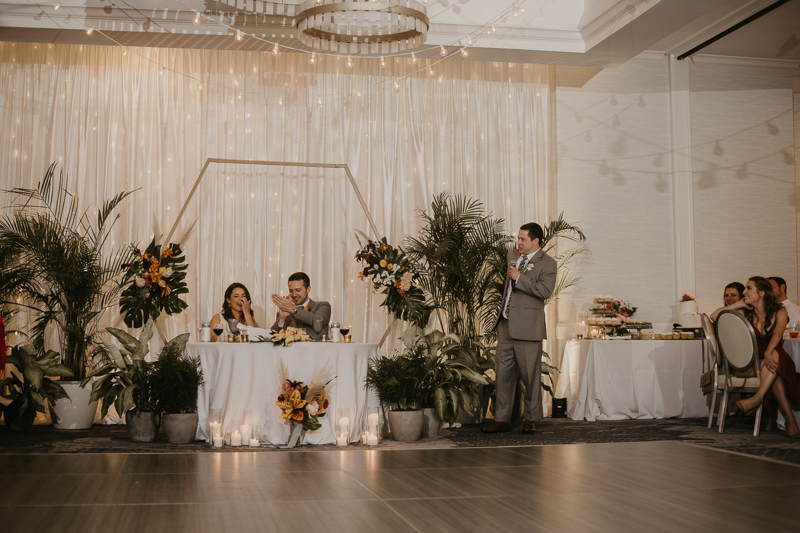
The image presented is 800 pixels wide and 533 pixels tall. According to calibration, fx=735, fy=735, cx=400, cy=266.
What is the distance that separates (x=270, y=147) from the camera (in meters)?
7.70

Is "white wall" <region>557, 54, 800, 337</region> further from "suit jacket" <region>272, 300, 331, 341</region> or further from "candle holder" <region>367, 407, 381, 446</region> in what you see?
"candle holder" <region>367, 407, 381, 446</region>

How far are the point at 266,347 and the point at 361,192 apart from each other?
305cm

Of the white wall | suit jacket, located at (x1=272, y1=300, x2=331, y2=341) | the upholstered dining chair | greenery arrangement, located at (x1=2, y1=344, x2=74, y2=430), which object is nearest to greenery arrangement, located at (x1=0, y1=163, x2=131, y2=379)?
greenery arrangement, located at (x1=2, y1=344, x2=74, y2=430)

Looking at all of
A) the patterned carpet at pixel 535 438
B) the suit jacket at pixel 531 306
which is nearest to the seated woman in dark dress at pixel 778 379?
the patterned carpet at pixel 535 438

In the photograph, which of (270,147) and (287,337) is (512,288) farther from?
(270,147)

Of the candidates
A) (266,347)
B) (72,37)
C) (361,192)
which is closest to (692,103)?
(361,192)

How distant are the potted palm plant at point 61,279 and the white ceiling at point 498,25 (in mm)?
1439

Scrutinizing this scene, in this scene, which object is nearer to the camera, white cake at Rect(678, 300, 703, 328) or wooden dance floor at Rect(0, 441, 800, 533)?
wooden dance floor at Rect(0, 441, 800, 533)

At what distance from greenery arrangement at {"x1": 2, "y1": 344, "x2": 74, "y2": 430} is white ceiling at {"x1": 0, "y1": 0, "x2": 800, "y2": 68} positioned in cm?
296

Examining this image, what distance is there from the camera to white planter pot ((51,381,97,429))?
624cm

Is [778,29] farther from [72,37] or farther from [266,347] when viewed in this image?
[72,37]

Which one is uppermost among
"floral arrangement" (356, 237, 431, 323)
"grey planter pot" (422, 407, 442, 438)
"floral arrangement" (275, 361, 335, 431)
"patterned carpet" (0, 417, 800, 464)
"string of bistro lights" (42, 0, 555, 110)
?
"string of bistro lights" (42, 0, 555, 110)

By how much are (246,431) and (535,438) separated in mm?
2143

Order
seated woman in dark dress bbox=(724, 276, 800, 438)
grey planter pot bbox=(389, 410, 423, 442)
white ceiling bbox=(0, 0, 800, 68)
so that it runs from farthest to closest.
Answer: white ceiling bbox=(0, 0, 800, 68)
seated woman in dark dress bbox=(724, 276, 800, 438)
grey planter pot bbox=(389, 410, 423, 442)
